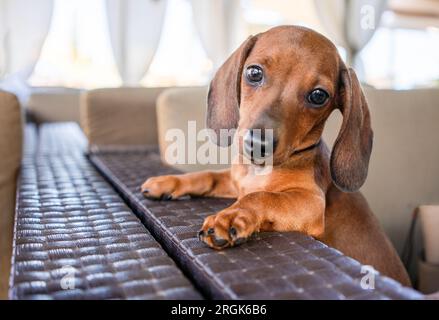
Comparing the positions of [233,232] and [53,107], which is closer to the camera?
[233,232]

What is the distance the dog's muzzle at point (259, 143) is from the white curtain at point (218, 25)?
3.25 meters

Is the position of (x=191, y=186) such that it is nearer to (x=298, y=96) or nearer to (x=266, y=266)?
(x=298, y=96)

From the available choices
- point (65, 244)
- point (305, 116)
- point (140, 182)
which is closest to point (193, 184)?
point (140, 182)

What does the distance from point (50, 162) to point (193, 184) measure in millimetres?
637

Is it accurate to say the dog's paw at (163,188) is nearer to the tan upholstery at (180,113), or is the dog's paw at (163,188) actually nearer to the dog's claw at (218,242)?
the dog's claw at (218,242)

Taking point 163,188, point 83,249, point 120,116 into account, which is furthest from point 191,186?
point 120,116

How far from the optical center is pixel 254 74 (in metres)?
1.07

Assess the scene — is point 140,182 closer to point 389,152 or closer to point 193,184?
point 193,184

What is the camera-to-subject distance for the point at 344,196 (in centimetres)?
122

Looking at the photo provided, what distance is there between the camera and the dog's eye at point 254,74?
106cm

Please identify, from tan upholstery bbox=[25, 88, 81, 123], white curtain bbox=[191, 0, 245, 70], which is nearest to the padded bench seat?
tan upholstery bbox=[25, 88, 81, 123]

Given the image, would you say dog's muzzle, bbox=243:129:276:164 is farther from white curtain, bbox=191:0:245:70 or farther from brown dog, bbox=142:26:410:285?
white curtain, bbox=191:0:245:70

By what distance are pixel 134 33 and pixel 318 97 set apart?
3.08 m

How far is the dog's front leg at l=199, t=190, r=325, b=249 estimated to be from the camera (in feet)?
2.51
